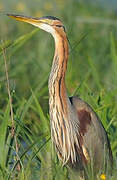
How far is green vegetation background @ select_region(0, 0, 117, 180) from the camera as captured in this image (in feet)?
14.5

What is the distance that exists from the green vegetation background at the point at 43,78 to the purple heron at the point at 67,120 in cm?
11

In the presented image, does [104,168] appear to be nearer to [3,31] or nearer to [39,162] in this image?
[39,162]

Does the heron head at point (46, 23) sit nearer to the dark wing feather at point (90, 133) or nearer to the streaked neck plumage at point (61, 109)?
the streaked neck plumage at point (61, 109)

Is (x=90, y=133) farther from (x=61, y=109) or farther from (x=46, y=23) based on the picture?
(x=46, y=23)

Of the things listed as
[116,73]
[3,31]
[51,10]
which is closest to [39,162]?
[116,73]

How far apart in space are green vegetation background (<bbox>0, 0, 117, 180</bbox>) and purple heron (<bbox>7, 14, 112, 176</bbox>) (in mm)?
109

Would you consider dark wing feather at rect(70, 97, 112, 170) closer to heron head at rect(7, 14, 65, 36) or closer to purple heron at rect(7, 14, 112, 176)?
purple heron at rect(7, 14, 112, 176)

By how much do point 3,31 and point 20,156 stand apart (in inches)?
185

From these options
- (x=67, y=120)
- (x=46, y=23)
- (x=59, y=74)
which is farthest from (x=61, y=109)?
(x=46, y=23)

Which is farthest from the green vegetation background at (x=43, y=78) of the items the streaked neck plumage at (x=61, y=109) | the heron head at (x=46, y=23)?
the heron head at (x=46, y=23)

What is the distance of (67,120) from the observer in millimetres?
4609

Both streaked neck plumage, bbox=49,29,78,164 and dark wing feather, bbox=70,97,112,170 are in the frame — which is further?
dark wing feather, bbox=70,97,112,170

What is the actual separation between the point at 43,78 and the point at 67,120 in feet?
2.73

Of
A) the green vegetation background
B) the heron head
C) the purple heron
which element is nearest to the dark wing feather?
the purple heron
